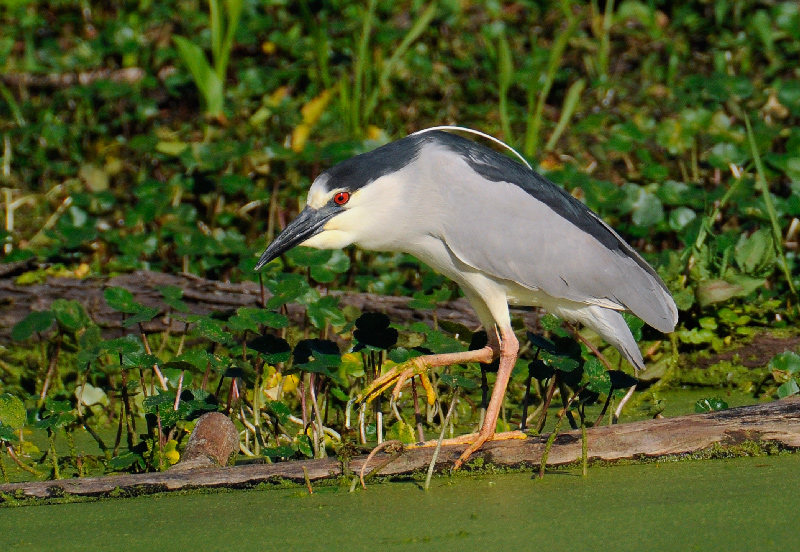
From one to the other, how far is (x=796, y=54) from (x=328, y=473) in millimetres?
6234

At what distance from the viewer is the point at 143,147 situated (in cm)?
628

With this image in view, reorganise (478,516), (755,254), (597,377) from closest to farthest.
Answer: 1. (478,516)
2. (597,377)
3. (755,254)

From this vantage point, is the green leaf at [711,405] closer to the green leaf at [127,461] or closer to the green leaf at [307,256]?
the green leaf at [307,256]

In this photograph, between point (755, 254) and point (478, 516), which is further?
point (755, 254)

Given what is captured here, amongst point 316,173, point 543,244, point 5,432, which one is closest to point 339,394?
point 543,244

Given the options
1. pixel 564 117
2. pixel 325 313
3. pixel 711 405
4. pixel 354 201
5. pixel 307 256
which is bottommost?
pixel 711 405

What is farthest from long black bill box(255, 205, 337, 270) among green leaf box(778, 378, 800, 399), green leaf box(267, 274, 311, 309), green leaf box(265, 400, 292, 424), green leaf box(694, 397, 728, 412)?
green leaf box(778, 378, 800, 399)

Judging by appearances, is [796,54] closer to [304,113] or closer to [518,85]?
[518,85]

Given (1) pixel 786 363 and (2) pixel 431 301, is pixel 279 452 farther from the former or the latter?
(1) pixel 786 363

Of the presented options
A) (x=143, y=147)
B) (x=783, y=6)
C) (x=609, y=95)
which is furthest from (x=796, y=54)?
(x=143, y=147)

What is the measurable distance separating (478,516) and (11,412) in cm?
165

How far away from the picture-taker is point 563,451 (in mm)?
2963

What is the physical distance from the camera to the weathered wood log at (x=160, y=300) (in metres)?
4.47

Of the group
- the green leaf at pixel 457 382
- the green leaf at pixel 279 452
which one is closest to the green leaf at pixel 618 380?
the green leaf at pixel 457 382
